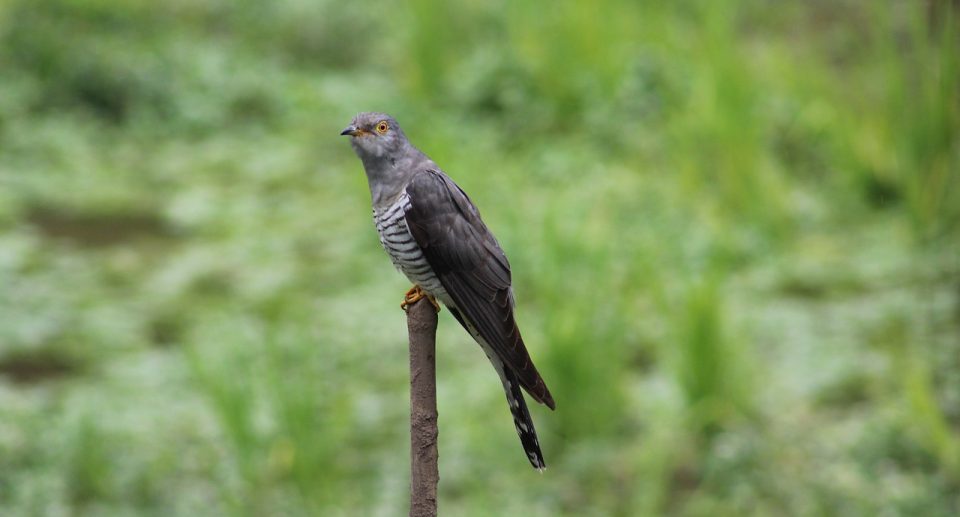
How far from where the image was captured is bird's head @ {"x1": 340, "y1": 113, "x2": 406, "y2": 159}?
2.25m

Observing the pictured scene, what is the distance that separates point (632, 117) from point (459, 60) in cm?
144

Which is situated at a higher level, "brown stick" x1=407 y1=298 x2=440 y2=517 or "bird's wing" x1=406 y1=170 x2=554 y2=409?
"bird's wing" x1=406 y1=170 x2=554 y2=409

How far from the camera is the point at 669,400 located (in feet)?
16.5

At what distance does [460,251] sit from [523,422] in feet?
1.11

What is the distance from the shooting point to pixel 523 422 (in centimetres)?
231

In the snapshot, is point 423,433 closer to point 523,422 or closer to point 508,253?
point 523,422

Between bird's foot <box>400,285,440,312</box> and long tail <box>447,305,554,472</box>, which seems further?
bird's foot <box>400,285,440,312</box>

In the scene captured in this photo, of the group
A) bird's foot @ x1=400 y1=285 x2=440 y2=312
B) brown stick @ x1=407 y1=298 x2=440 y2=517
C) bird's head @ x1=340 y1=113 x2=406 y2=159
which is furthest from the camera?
bird's foot @ x1=400 y1=285 x2=440 y2=312

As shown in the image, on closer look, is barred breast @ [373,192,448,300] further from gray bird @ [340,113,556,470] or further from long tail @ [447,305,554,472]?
long tail @ [447,305,554,472]

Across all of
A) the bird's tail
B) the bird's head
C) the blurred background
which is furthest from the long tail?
the blurred background

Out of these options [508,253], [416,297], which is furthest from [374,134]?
[508,253]

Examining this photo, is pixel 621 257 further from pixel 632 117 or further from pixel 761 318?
pixel 632 117

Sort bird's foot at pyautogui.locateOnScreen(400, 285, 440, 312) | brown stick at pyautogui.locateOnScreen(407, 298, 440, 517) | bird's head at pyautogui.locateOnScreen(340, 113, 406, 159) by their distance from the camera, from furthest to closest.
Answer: bird's foot at pyautogui.locateOnScreen(400, 285, 440, 312)
bird's head at pyautogui.locateOnScreen(340, 113, 406, 159)
brown stick at pyautogui.locateOnScreen(407, 298, 440, 517)

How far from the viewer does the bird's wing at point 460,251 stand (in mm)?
2338
